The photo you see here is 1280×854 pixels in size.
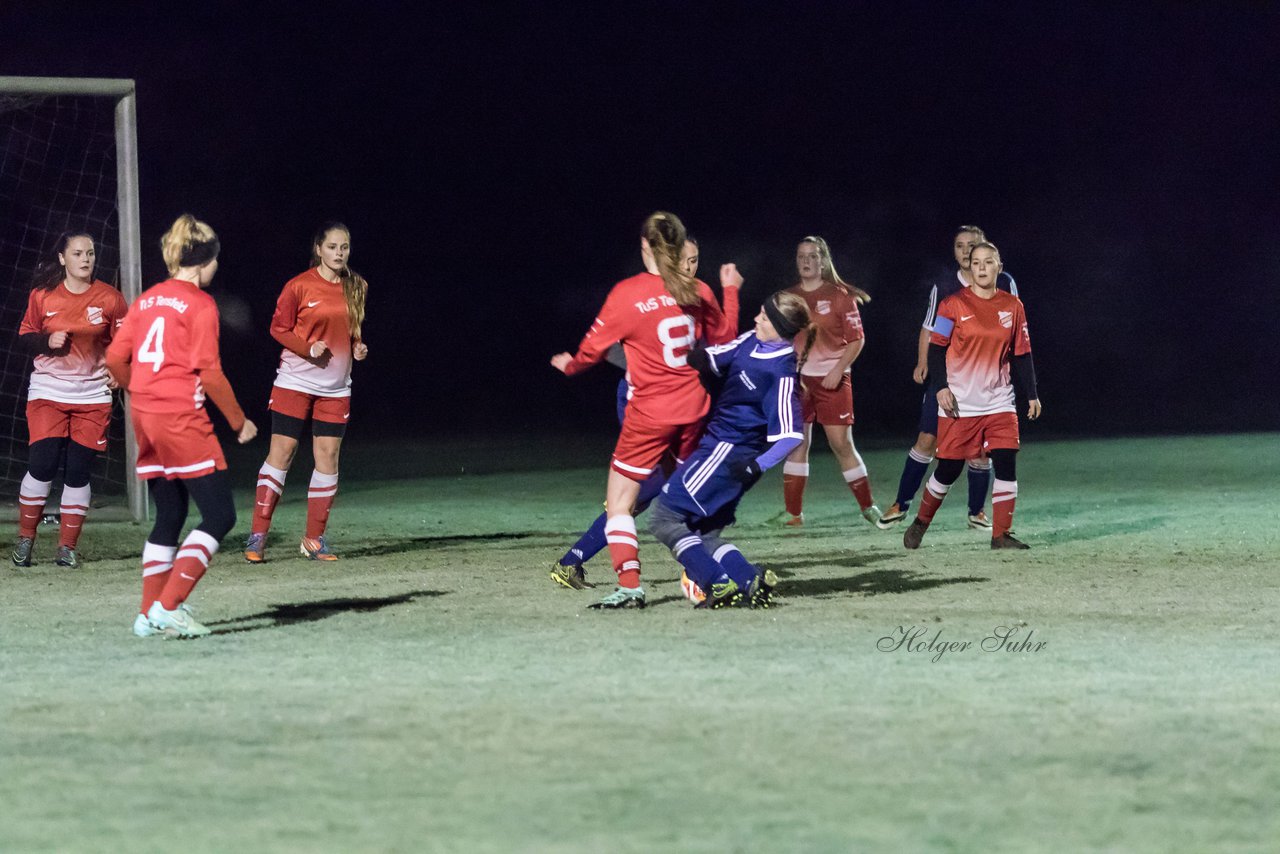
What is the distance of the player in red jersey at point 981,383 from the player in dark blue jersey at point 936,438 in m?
0.34

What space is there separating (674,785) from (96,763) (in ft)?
4.86

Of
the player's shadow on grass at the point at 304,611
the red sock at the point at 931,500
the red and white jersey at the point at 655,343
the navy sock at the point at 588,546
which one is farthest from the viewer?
the red sock at the point at 931,500

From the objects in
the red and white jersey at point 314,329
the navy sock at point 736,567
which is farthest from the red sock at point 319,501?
the navy sock at point 736,567

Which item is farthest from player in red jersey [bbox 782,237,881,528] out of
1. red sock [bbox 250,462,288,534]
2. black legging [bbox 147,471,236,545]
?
black legging [bbox 147,471,236,545]

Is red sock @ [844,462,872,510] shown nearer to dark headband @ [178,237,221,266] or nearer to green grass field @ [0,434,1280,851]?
green grass field @ [0,434,1280,851]

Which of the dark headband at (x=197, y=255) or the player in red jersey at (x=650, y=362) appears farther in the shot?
the player in red jersey at (x=650, y=362)

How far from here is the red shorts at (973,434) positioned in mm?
8844

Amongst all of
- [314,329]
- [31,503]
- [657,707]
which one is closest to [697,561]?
[657,707]

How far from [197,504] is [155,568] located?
0.41 m

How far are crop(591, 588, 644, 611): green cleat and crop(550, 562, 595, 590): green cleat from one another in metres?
0.57

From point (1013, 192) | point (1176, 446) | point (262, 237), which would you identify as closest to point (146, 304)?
point (1176, 446)

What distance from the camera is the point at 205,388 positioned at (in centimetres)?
615

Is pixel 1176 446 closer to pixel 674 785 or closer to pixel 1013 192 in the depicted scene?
pixel 1013 192

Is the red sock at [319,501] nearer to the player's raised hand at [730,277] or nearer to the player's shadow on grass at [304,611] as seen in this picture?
the player's shadow on grass at [304,611]
